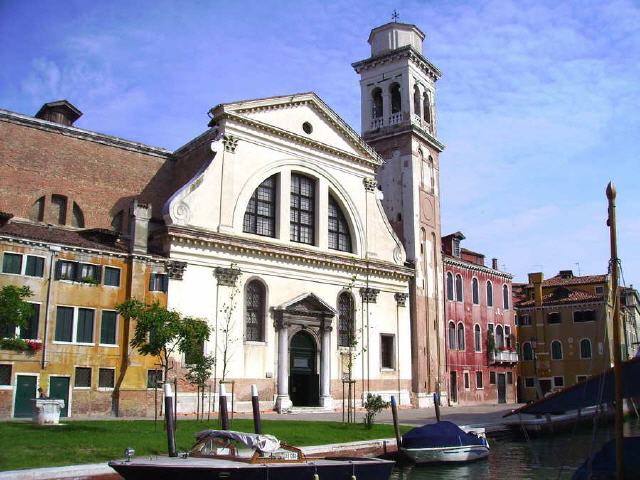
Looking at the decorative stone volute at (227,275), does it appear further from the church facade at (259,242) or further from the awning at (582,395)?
the awning at (582,395)

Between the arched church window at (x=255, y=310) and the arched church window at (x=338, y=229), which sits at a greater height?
the arched church window at (x=338, y=229)

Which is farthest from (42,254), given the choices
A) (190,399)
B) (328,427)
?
(328,427)

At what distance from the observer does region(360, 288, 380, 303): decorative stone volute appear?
33.7 m

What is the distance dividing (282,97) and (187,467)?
71.6ft

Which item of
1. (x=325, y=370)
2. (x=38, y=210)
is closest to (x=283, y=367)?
(x=325, y=370)

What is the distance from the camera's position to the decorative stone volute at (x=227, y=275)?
91.9ft

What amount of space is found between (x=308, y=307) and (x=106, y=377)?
395 inches

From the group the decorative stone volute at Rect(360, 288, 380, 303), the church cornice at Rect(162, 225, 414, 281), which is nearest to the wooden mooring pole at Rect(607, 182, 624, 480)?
the church cornice at Rect(162, 225, 414, 281)

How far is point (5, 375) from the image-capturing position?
71.7 ft

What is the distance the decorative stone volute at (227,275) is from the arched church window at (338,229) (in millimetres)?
6708

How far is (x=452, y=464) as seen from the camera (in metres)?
19.5

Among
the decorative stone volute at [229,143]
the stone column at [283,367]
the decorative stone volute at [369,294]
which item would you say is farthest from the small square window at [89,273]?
the decorative stone volute at [369,294]

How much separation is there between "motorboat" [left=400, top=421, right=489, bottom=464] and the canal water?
225 millimetres

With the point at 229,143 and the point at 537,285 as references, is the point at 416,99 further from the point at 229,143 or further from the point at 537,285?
the point at 537,285
